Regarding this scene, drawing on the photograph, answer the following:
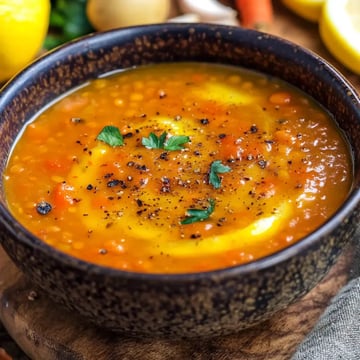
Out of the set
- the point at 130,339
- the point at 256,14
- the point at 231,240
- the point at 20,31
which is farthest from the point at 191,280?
the point at 256,14

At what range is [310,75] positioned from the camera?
9.19 feet

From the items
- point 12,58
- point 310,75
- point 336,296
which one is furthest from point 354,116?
point 12,58

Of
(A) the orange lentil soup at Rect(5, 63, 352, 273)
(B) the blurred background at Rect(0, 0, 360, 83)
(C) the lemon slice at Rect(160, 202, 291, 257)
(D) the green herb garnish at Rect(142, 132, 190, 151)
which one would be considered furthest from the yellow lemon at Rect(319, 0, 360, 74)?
(C) the lemon slice at Rect(160, 202, 291, 257)

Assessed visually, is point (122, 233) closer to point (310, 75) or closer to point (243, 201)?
point (243, 201)

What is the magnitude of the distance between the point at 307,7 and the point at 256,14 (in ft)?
0.82

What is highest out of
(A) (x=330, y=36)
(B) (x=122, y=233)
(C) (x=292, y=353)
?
(A) (x=330, y=36)

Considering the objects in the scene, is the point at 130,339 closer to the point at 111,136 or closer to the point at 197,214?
the point at 197,214

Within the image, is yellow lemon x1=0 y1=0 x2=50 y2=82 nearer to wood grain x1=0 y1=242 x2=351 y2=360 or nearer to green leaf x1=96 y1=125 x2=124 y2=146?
green leaf x1=96 y1=125 x2=124 y2=146

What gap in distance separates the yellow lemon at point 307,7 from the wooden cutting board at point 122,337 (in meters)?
1.58

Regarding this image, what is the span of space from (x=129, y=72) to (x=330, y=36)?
3.45 feet

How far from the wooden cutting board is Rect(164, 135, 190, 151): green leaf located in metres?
0.65

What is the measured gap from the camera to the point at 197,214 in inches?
91.9

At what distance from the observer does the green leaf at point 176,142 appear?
8.65 feet

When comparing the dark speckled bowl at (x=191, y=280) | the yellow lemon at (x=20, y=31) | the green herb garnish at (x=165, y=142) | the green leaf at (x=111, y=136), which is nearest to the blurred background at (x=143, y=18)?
the yellow lemon at (x=20, y=31)
